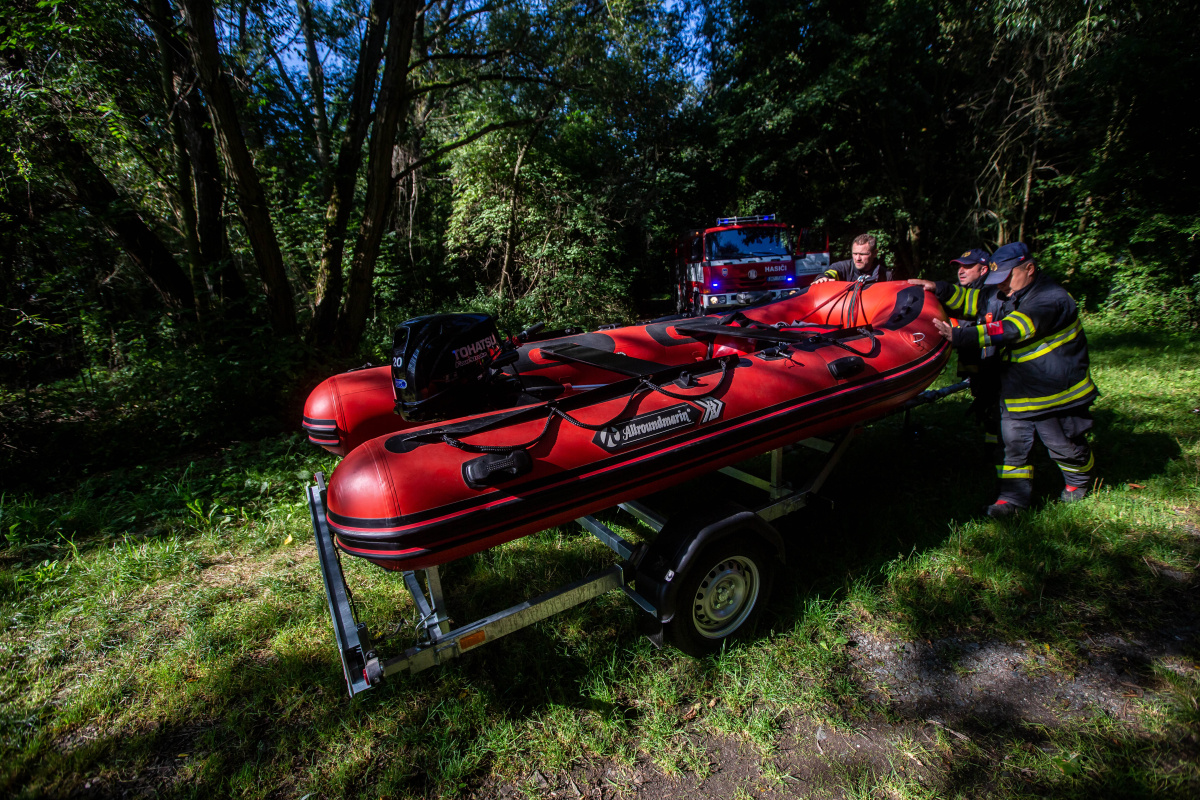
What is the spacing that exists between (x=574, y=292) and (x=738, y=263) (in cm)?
363

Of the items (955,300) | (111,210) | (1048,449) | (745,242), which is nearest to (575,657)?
(1048,449)

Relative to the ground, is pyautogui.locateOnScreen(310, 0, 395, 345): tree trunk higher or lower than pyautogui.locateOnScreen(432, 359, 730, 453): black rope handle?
higher

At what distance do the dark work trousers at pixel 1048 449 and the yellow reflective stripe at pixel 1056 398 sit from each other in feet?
0.27

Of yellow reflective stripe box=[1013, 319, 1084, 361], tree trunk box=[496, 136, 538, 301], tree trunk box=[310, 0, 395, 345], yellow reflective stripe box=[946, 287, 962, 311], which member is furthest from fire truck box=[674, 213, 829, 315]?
yellow reflective stripe box=[1013, 319, 1084, 361]

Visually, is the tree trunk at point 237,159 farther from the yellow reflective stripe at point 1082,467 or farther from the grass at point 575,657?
the yellow reflective stripe at point 1082,467

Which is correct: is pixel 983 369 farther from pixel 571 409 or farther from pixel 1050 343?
pixel 571 409

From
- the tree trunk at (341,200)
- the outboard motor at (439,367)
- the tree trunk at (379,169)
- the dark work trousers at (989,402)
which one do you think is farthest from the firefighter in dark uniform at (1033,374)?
the tree trunk at (341,200)

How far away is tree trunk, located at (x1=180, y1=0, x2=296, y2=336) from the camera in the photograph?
187 inches

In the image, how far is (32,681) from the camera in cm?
246

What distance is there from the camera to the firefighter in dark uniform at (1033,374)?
10.5ft

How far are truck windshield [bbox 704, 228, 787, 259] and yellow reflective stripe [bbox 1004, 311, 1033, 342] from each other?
740cm

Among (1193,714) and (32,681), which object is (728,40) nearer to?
(1193,714)

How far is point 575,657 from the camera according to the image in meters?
2.56

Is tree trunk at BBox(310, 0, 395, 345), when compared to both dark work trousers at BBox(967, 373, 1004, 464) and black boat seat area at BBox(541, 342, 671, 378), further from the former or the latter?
dark work trousers at BBox(967, 373, 1004, 464)
